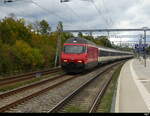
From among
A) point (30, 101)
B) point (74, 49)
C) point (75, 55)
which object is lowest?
point (30, 101)

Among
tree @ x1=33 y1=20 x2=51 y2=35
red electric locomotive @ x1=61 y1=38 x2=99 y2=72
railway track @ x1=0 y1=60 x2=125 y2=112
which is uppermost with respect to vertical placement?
tree @ x1=33 y1=20 x2=51 y2=35

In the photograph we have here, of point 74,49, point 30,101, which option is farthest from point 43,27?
point 30,101

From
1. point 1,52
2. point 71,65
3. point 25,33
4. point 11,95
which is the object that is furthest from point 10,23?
point 11,95

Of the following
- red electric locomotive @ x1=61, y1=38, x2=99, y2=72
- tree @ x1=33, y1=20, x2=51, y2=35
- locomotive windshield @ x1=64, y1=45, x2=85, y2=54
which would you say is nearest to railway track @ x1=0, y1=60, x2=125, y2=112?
red electric locomotive @ x1=61, y1=38, x2=99, y2=72

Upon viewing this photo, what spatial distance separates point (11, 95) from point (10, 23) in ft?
80.3

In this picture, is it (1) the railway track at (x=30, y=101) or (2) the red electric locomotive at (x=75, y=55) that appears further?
(2) the red electric locomotive at (x=75, y=55)

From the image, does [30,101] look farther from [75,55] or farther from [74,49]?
[74,49]

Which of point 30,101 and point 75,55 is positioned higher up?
point 75,55

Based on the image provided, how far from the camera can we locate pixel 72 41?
27125 mm

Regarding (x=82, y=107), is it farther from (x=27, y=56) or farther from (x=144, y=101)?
(x=27, y=56)

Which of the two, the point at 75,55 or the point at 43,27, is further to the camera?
the point at 43,27

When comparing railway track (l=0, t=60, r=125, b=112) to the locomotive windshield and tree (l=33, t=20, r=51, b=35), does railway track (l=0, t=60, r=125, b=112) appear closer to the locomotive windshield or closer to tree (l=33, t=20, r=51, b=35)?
the locomotive windshield

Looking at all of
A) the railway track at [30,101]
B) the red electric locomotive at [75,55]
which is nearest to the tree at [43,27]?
the red electric locomotive at [75,55]

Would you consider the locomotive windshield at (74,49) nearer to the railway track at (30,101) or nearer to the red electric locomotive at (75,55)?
the red electric locomotive at (75,55)
